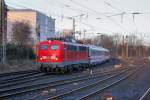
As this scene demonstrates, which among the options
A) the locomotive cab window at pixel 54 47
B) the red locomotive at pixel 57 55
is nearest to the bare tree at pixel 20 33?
the red locomotive at pixel 57 55

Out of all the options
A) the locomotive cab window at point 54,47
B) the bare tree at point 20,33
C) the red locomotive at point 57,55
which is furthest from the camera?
the bare tree at point 20,33

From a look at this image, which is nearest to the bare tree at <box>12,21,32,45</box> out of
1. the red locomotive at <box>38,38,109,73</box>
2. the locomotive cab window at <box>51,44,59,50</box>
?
the red locomotive at <box>38,38,109,73</box>

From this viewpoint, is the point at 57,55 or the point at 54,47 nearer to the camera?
the point at 57,55

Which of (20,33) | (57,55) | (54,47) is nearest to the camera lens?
(57,55)

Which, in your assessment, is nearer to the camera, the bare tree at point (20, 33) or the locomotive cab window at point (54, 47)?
the locomotive cab window at point (54, 47)

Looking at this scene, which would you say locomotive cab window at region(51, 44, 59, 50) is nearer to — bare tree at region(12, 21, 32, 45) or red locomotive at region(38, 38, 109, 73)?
red locomotive at region(38, 38, 109, 73)

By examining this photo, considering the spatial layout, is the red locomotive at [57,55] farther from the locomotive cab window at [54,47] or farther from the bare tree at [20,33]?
the bare tree at [20,33]

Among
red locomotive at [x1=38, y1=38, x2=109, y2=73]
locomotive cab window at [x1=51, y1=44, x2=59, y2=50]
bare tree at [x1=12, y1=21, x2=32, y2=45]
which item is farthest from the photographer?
bare tree at [x1=12, y1=21, x2=32, y2=45]

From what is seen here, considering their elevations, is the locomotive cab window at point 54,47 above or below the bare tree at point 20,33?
below

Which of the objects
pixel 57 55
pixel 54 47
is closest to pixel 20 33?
pixel 54 47

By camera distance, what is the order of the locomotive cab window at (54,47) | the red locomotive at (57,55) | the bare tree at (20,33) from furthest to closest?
the bare tree at (20,33) < the locomotive cab window at (54,47) < the red locomotive at (57,55)

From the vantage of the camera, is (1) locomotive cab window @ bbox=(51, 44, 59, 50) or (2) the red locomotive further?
(1) locomotive cab window @ bbox=(51, 44, 59, 50)

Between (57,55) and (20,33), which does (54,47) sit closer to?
(57,55)

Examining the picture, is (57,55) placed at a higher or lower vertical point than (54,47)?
lower
